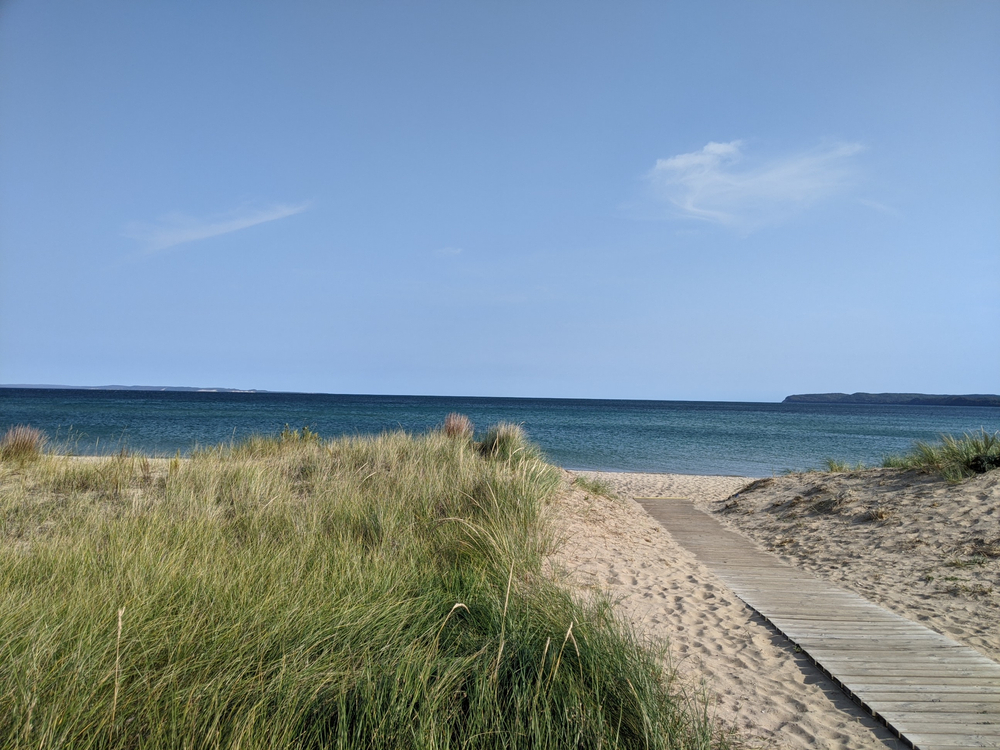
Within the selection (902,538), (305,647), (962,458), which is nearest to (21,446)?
(305,647)

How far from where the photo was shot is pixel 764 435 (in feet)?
115

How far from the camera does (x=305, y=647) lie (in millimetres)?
2697

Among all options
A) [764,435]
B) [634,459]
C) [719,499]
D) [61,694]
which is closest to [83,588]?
[61,694]

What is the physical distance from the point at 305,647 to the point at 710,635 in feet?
10.2

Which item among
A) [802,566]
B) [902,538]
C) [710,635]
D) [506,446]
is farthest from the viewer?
[506,446]

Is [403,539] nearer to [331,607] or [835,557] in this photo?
[331,607]

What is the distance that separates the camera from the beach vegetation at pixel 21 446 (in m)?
9.01

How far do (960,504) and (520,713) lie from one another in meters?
7.71

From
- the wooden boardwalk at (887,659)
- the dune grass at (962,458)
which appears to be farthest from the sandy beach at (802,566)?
the dune grass at (962,458)

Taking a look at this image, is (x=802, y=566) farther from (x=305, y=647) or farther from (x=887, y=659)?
(x=305, y=647)

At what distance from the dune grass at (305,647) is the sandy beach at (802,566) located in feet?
2.33

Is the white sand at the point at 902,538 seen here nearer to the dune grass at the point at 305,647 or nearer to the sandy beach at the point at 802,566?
the sandy beach at the point at 802,566

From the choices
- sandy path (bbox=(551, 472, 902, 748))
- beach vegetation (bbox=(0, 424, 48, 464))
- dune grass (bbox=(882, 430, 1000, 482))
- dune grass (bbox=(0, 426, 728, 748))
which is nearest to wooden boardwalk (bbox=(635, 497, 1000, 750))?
sandy path (bbox=(551, 472, 902, 748))

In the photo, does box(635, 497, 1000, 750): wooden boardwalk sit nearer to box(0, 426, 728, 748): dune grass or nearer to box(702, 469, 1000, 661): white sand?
box(702, 469, 1000, 661): white sand
